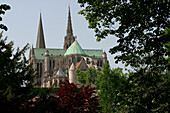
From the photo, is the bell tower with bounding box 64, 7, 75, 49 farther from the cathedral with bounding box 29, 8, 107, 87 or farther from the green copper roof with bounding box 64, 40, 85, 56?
the green copper roof with bounding box 64, 40, 85, 56

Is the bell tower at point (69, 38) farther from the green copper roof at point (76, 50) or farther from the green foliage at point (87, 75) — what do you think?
the green foliage at point (87, 75)

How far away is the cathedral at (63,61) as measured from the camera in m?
90.8

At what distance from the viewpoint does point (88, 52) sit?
115125 mm

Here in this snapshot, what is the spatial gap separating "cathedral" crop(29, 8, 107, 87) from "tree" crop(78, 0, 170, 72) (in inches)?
3042

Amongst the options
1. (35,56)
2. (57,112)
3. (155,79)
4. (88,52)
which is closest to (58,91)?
(57,112)

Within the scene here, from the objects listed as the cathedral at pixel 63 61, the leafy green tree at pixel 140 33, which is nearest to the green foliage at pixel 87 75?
the cathedral at pixel 63 61

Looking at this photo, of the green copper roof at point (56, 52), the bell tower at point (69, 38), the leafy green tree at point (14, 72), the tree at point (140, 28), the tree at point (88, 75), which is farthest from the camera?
the bell tower at point (69, 38)

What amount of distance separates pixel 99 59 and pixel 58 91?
315 ft

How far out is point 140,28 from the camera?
8.53 meters

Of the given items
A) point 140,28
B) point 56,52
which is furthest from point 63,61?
point 140,28

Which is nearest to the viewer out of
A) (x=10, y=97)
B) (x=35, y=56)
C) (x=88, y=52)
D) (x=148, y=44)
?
(x=10, y=97)

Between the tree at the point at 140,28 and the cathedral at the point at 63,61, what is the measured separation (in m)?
77.3

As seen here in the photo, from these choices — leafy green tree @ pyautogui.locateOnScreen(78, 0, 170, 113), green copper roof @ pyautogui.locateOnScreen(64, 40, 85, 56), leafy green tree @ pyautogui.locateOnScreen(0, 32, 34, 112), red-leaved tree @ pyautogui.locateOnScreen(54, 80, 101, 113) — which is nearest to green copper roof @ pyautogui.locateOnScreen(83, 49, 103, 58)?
green copper roof @ pyautogui.locateOnScreen(64, 40, 85, 56)

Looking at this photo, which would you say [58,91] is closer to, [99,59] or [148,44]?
[148,44]
